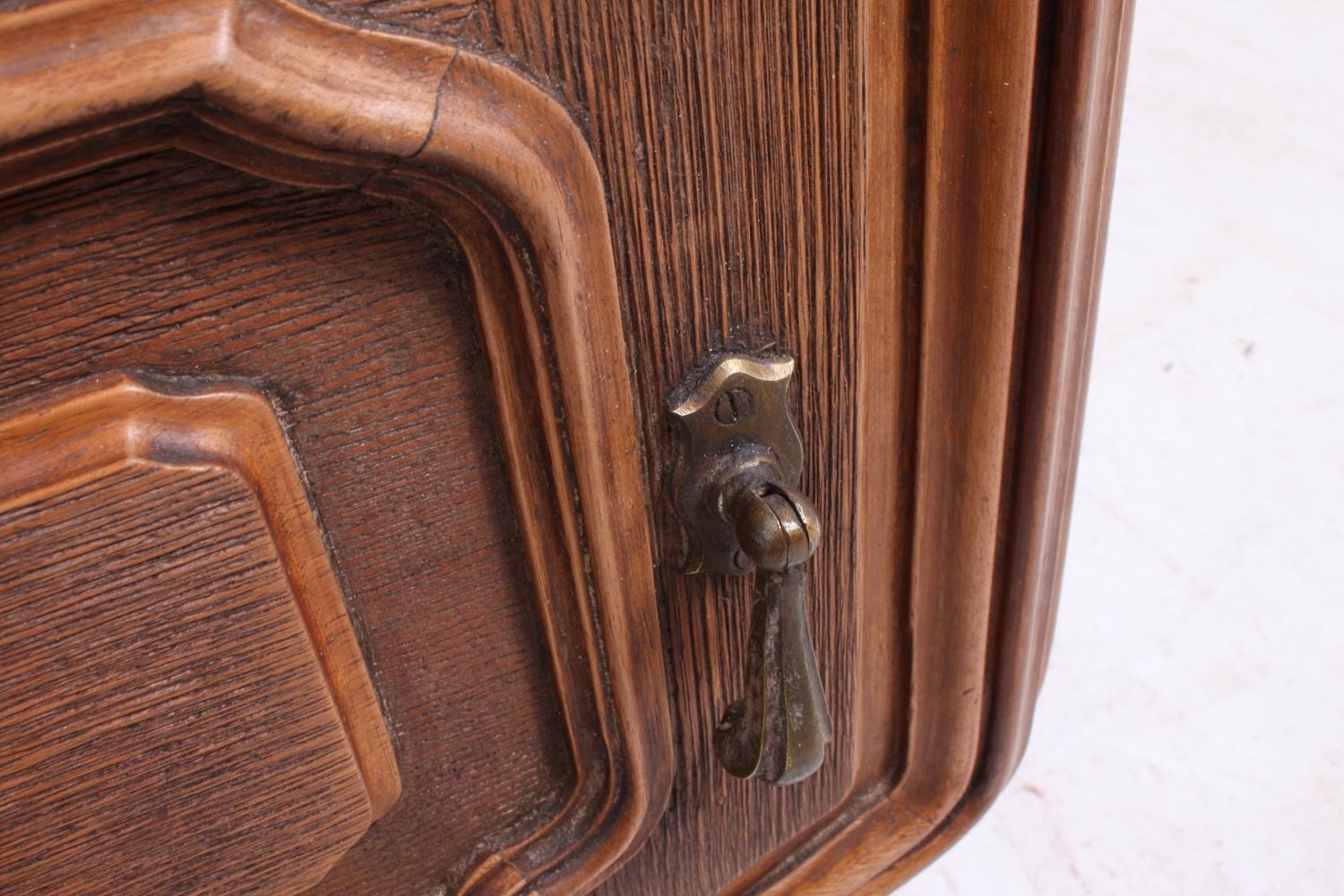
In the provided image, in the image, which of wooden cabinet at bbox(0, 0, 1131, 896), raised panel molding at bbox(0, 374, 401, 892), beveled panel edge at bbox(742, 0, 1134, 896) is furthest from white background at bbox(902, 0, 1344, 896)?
raised panel molding at bbox(0, 374, 401, 892)

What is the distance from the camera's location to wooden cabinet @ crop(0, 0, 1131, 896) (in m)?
0.27

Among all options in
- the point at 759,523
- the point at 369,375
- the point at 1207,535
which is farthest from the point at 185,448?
the point at 1207,535

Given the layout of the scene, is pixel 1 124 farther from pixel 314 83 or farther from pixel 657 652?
pixel 657 652

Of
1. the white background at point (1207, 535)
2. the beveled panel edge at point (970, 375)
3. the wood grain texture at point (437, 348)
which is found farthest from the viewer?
the white background at point (1207, 535)

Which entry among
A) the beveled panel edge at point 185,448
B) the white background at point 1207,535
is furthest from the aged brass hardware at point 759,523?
the white background at point 1207,535

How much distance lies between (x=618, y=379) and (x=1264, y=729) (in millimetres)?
Result: 641

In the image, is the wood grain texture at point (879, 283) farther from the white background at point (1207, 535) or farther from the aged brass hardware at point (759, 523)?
the white background at point (1207, 535)

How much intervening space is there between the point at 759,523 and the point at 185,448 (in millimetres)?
159

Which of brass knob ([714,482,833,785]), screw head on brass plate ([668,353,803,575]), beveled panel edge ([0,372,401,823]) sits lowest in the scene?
brass knob ([714,482,833,785])

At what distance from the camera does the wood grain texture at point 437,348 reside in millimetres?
237

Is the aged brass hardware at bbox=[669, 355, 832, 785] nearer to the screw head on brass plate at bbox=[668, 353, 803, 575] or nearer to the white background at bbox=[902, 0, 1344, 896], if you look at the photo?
the screw head on brass plate at bbox=[668, 353, 803, 575]

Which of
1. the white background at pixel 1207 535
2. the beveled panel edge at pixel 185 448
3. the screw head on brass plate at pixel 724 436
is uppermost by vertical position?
the beveled panel edge at pixel 185 448

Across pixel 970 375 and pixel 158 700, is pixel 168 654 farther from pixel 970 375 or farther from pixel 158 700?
pixel 970 375

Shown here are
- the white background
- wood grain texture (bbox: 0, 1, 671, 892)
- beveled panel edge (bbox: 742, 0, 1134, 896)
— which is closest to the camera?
wood grain texture (bbox: 0, 1, 671, 892)
